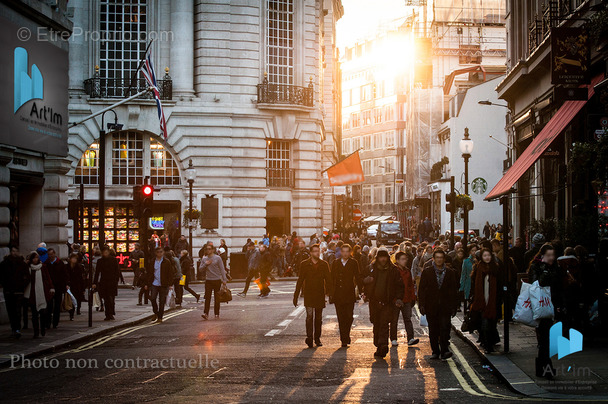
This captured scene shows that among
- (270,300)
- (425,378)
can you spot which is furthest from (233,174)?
(425,378)

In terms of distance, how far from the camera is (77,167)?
40219 mm

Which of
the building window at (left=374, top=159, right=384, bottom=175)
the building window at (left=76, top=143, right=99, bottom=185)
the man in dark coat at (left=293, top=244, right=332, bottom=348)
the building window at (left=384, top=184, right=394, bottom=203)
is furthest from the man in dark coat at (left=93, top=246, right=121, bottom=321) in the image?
the building window at (left=374, top=159, right=384, bottom=175)

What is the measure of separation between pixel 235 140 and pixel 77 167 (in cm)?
766

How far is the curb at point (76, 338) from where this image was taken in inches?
570

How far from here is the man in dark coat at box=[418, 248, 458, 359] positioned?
13.8 m

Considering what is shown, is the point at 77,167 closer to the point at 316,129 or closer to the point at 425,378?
the point at 316,129

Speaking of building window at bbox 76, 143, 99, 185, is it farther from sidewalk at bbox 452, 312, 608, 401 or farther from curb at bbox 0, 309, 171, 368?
sidewalk at bbox 452, 312, 608, 401

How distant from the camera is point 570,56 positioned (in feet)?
54.7

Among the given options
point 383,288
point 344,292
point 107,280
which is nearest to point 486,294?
point 383,288

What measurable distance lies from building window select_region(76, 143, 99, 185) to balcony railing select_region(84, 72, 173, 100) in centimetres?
251

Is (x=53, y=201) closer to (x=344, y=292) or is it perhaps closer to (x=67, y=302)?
(x=67, y=302)

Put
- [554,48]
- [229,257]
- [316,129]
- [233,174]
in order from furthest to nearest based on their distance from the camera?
[316,129], [233,174], [229,257], [554,48]

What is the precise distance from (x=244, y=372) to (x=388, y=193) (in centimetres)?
10501

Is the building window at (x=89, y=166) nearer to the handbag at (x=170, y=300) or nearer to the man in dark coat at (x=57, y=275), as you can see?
the handbag at (x=170, y=300)
